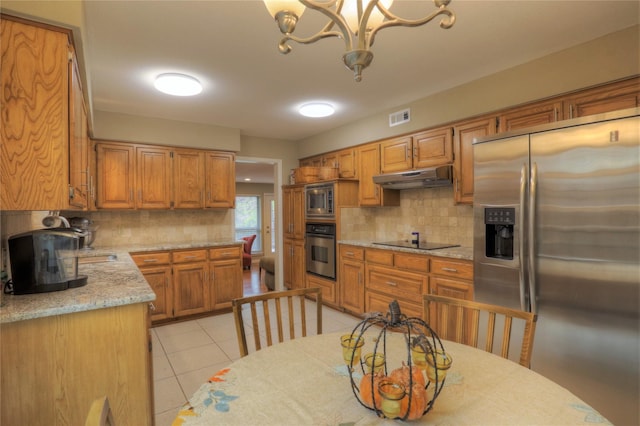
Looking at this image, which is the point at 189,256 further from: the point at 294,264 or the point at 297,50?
the point at 297,50

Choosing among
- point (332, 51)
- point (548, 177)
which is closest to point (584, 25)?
point (548, 177)

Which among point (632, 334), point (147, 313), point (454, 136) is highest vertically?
point (454, 136)

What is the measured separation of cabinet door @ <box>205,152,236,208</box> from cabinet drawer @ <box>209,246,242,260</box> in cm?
62

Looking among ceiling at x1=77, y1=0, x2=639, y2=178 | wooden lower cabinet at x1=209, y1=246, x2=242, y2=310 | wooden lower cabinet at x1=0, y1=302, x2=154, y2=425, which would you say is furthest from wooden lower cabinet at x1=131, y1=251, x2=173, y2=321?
wooden lower cabinet at x1=0, y1=302, x2=154, y2=425

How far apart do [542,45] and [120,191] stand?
4.34 m

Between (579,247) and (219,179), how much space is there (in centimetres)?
393

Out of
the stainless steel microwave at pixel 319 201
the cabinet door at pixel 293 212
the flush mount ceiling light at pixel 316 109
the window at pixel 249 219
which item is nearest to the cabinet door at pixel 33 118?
the flush mount ceiling light at pixel 316 109

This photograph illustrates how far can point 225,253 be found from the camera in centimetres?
425

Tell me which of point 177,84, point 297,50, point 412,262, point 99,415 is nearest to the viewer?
point 99,415

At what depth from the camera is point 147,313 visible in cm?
171

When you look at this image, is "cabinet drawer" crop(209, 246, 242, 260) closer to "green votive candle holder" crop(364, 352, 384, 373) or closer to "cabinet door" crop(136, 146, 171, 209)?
"cabinet door" crop(136, 146, 171, 209)

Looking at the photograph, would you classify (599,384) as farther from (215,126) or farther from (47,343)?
(215,126)

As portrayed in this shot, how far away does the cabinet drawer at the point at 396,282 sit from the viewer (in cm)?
323

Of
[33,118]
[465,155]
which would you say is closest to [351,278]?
[465,155]
